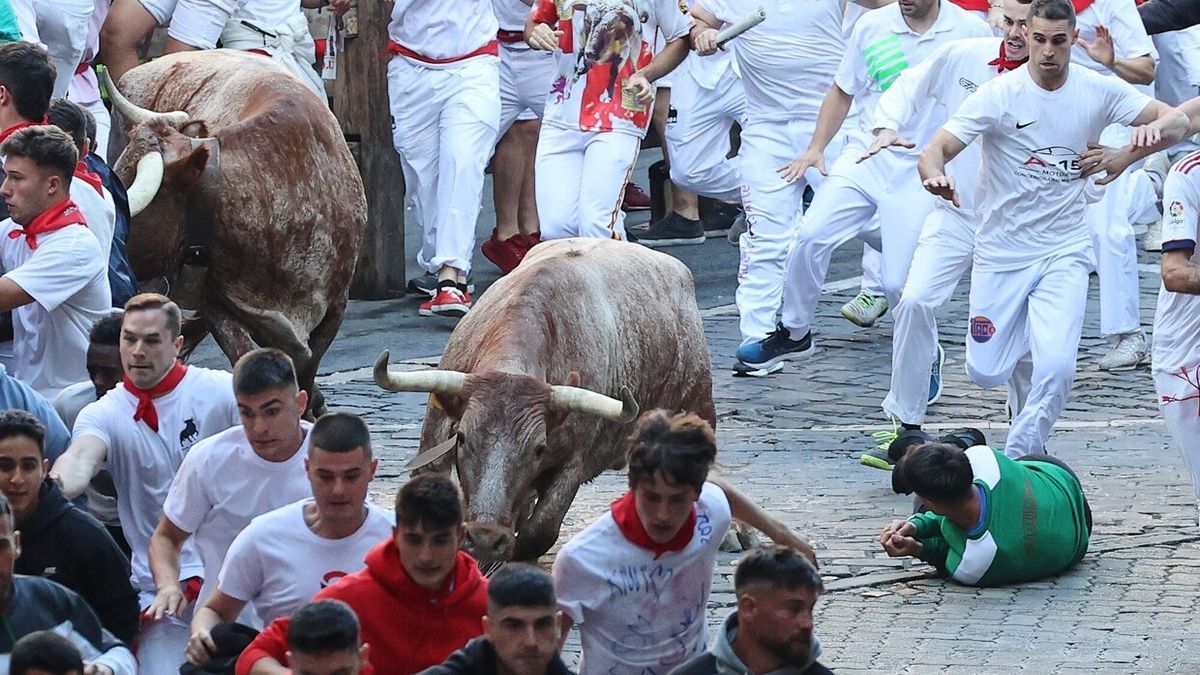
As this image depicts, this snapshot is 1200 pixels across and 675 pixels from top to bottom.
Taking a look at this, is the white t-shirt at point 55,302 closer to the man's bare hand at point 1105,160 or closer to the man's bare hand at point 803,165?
the man's bare hand at point 1105,160

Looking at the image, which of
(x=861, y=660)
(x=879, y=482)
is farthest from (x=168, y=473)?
(x=879, y=482)

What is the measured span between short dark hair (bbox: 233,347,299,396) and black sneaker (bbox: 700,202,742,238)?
10.8m

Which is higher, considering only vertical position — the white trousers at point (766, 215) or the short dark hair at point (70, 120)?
the short dark hair at point (70, 120)

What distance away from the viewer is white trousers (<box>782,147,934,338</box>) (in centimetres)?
1205

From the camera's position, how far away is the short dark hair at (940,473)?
28.3 ft

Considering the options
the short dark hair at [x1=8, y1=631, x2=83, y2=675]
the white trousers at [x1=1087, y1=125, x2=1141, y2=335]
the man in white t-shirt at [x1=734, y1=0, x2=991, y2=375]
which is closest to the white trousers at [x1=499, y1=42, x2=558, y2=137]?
the man in white t-shirt at [x1=734, y1=0, x2=991, y2=375]

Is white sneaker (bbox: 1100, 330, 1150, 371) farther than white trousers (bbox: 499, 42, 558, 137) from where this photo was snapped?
No

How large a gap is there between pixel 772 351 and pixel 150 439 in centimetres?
627

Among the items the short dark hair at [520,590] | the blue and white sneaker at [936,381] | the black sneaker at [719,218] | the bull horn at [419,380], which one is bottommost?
the black sneaker at [719,218]

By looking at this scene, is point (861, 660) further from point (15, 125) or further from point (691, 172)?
point (691, 172)

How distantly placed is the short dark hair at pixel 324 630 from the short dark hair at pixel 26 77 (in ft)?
14.5

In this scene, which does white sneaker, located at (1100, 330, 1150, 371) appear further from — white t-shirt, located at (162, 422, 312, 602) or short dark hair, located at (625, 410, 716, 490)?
short dark hair, located at (625, 410, 716, 490)

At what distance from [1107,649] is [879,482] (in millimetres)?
2775

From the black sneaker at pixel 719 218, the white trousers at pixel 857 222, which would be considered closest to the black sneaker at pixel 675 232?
the black sneaker at pixel 719 218
